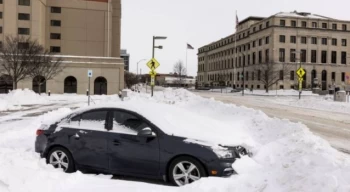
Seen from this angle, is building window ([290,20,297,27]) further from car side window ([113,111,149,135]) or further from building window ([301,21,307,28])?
car side window ([113,111,149,135])

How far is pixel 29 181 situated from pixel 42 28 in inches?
2424

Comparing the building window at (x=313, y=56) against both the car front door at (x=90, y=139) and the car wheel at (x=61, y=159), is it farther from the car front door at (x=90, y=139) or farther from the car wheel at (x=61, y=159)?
the car wheel at (x=61, y=159)

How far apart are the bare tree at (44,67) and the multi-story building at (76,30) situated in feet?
11.5

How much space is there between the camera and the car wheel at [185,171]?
19.5 ft

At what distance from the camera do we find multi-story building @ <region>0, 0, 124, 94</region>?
161ft

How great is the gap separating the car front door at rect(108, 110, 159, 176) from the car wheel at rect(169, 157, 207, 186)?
0.32 metres

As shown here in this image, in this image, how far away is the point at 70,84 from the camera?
4881cm

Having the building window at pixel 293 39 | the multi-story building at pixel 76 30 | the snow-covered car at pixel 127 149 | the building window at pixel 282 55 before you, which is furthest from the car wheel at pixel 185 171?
the building window at pixel 293 39

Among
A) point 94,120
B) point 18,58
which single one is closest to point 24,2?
point 18,58

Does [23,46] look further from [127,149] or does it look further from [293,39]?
[293,39]

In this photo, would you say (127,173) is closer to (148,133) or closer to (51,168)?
(148,133)

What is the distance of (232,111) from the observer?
16938 millimetres

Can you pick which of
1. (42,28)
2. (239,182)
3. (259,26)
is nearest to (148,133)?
(239,182)

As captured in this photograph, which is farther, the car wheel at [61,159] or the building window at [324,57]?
the building window at [324,57]
